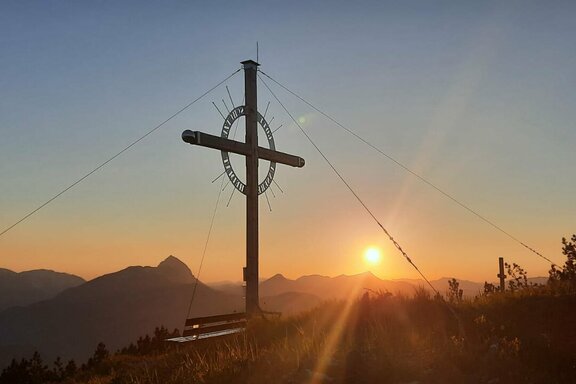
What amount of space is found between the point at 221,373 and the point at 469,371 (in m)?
4.10

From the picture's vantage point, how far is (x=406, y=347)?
33.3 ft

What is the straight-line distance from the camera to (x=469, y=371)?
30.2ft

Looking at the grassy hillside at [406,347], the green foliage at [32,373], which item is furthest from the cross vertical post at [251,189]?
the green foliage at [32,373]

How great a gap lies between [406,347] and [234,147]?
959 centimetres

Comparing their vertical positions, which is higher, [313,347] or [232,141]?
[232,141]

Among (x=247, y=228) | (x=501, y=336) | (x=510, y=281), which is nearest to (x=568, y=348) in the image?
(x=501, y=336)

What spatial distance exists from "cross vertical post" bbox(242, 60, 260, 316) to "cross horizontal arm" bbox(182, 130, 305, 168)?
1.36ft

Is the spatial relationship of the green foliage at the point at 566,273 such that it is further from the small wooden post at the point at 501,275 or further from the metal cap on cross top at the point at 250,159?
the metal cap on cross top at the point at 250,159

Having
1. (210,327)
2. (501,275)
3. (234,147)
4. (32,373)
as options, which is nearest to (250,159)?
(234,147)

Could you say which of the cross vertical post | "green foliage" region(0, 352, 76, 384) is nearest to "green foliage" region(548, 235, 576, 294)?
the cross vertical post

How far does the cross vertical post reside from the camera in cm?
1812

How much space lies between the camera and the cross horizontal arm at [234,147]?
1650 cm

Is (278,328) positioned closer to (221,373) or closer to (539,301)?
(221,373)

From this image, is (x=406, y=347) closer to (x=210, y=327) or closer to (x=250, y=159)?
(x=210, y=327)
